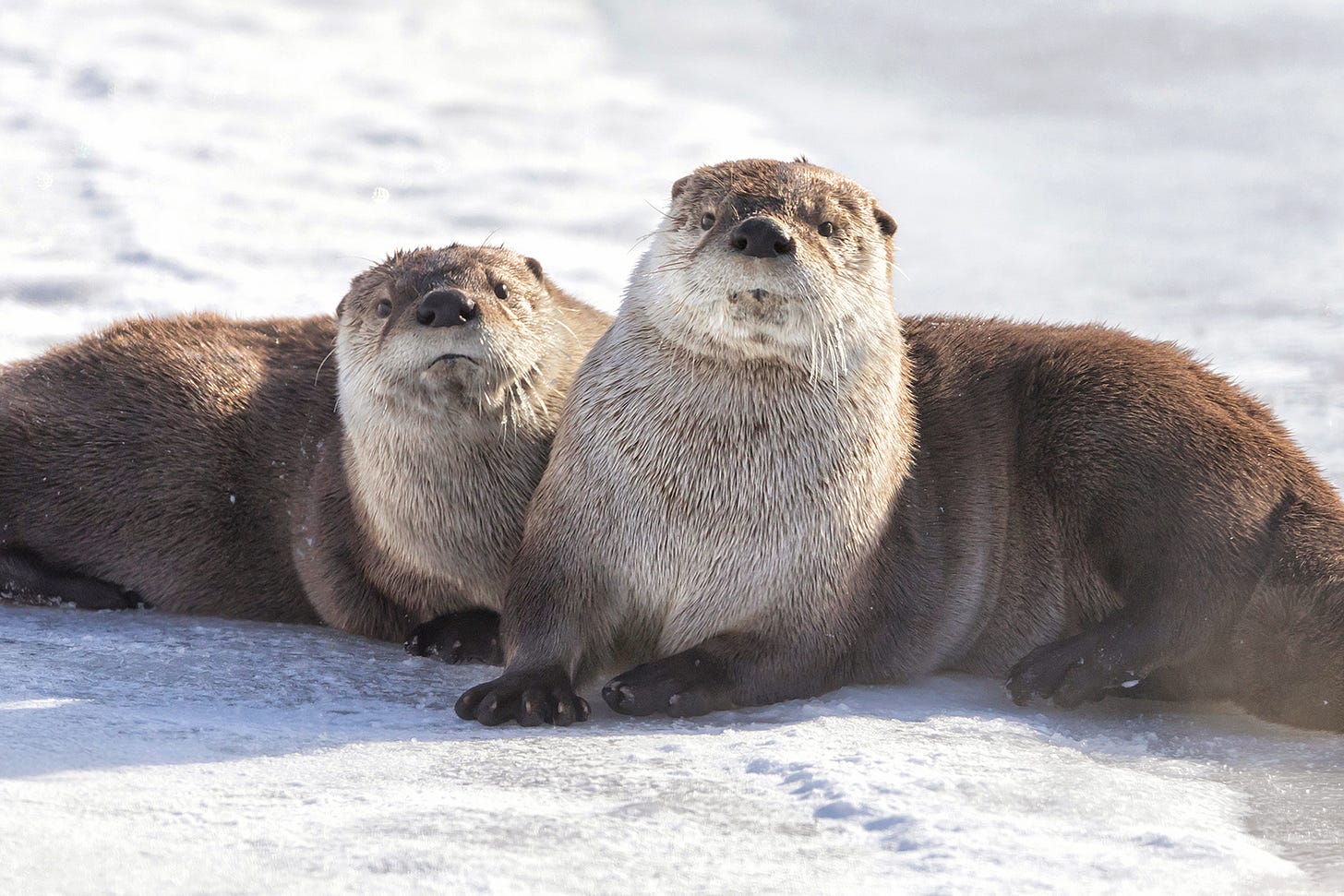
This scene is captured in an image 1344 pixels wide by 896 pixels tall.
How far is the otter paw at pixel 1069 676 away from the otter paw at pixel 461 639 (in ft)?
3.71

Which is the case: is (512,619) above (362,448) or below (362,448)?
below

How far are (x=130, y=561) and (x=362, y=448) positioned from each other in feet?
2.93

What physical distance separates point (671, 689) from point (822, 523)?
1.55 ft

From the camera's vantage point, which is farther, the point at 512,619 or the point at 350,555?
the point at 350,555

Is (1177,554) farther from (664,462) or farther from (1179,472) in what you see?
(664,462)

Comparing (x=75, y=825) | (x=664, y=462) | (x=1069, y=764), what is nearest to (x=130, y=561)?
(x=664, y=462)

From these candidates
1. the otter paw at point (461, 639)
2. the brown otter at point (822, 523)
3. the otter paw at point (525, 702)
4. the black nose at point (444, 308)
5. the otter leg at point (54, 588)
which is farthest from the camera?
the otter leg at point (54, 588)

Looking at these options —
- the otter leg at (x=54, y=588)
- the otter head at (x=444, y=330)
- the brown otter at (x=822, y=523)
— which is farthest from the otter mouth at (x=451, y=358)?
the otter leg at (x=54, y=588)

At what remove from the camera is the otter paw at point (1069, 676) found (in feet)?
10.0

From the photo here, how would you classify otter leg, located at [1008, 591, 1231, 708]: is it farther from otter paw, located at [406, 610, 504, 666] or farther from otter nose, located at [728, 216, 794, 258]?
otter paw, located at [406, 610, 504, 666]

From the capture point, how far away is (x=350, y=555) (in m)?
3.76

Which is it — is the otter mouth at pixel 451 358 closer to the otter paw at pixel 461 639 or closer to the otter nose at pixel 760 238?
the otter paw at pixel 461 639

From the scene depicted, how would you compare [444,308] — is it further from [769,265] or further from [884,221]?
[884,221]

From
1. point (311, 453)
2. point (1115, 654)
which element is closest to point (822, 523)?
point (1115, 654)
